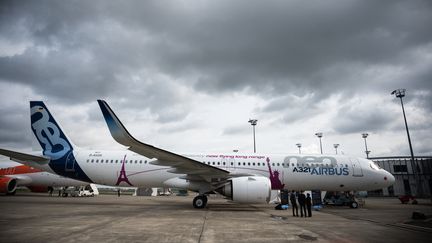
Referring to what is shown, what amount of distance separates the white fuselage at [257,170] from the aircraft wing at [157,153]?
192 centimetres

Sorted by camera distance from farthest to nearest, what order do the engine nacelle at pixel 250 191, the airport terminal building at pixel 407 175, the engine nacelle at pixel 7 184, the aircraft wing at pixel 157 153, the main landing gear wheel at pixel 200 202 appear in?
the airport terminal building at pixel 407 175
the engine nacelle at pixel 7 184
the main landing gear wheel at pixel 200 202
the engine nacelle at pixel 250 191
the aircraft wing at pixel 157 153

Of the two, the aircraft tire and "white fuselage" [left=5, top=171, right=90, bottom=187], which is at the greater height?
"white fuselage" [left=5, top=171, right=90, bottom=187]

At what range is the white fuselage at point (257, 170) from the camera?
1434 centimetres

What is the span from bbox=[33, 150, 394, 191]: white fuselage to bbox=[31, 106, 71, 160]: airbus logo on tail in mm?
991

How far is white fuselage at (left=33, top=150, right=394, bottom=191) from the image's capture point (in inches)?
564

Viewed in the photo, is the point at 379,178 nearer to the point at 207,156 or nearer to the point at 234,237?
the point at 207,156

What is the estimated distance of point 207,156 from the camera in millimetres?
14844

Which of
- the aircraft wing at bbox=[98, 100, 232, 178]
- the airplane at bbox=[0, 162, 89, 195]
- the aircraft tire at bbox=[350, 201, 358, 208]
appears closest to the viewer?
the aircraft wing at bbox=[98, 100, 232, 178]

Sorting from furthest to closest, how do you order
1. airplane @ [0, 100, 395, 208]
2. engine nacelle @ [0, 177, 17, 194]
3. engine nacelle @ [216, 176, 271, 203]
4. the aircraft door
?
engine nacelle @ [0, 177, 17, 194], the aircraft door, airplane @ [0, 100, 395, 208], engine nacelle @ [216, 176, 271, 203]

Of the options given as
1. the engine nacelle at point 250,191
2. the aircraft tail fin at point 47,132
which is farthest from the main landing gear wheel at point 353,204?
the aircraft tail fin at point 47,132

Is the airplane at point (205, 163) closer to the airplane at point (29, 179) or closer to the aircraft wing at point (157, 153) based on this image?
the aircraft wing at point (157, 153)

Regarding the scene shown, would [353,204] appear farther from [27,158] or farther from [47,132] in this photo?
[27,158]

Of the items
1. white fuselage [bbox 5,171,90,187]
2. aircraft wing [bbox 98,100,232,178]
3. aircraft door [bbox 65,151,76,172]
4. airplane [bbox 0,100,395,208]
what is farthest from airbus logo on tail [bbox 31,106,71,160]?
white fuselage [bbox 5,171,90,187]

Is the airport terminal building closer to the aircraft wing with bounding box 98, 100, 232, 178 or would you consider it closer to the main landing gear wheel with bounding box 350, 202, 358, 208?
the main landing gear wheel with bounding box 350, 202, 358, 208
